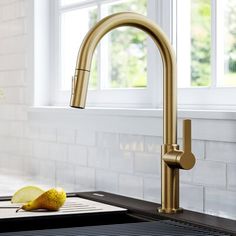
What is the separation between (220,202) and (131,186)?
49 centimetres

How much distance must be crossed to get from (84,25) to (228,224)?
5.15ft

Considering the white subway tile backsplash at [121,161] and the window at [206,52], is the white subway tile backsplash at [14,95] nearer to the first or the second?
the white subway tile backsplash at [121,161]

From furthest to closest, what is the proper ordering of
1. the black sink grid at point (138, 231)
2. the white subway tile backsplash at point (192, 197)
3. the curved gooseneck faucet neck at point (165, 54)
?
the white subway tile backsplash at point (192, 197) < the curved gooseneck faucet neck at point (165, 54) < the black sink grid at point (138, 231)

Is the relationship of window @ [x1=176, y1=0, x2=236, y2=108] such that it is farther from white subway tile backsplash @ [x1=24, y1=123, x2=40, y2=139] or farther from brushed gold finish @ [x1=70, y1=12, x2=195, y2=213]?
white subway tile backsplash @ [x1=24, y1=123, x2=40, y2=139]

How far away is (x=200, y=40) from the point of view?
2395 mm

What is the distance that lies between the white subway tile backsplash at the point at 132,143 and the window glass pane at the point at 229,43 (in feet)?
1.23

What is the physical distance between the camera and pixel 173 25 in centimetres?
232

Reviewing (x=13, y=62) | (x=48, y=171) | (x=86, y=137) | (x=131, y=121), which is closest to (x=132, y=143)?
(x=131, y=121)

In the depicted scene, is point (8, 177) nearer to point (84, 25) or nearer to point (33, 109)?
point (33, 109)

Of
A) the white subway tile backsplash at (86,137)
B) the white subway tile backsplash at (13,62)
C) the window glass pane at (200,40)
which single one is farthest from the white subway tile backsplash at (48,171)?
the window glass pane at (200,40)

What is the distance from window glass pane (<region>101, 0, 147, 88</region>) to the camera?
108 inches

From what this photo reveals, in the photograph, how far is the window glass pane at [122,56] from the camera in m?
2.75

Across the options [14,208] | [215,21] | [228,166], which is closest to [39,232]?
[14,208]

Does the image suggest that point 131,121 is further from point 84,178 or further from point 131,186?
point 84,178
